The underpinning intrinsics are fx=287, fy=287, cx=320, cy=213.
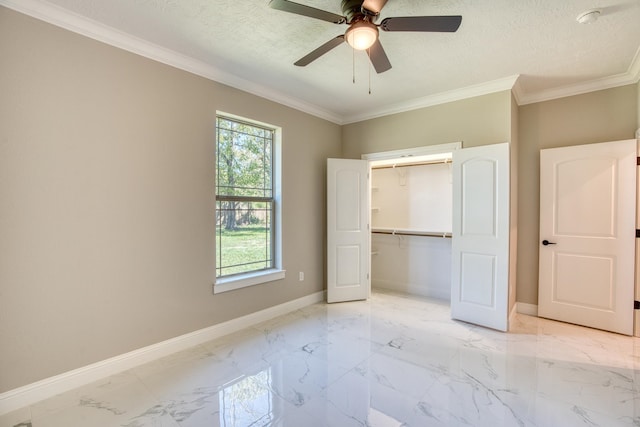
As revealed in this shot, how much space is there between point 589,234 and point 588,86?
165cm

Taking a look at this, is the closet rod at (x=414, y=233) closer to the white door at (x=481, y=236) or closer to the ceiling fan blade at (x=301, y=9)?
the white door at (x=481, y=236)

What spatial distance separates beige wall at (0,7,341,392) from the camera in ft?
6.24

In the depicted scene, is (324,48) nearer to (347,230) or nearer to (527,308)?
(347,230)

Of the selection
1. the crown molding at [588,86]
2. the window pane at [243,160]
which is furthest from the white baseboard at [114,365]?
Result: the crown molding at [588,86]

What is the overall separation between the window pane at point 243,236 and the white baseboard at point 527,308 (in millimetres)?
3220

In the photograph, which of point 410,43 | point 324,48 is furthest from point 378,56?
point 410,43

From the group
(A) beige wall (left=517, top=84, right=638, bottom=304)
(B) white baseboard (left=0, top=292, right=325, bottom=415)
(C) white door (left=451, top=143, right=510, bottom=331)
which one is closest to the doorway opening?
(C) white door (left=451, top=143, right=510, bottom=331)

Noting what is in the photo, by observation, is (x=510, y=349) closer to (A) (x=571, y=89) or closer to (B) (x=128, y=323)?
(A) (x=571, y=89)

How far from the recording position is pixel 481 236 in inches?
128

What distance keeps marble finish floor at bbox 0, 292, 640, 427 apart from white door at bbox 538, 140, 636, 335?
0.31 meters

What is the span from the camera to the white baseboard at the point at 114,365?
6.27 feet

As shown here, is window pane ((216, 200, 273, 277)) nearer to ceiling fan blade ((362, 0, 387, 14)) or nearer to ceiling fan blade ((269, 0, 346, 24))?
ceiling fan blade ((269, 0, 346, 24))

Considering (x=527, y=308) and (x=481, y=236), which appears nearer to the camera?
(x=481, y=236)

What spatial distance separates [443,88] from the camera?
11.1ft
